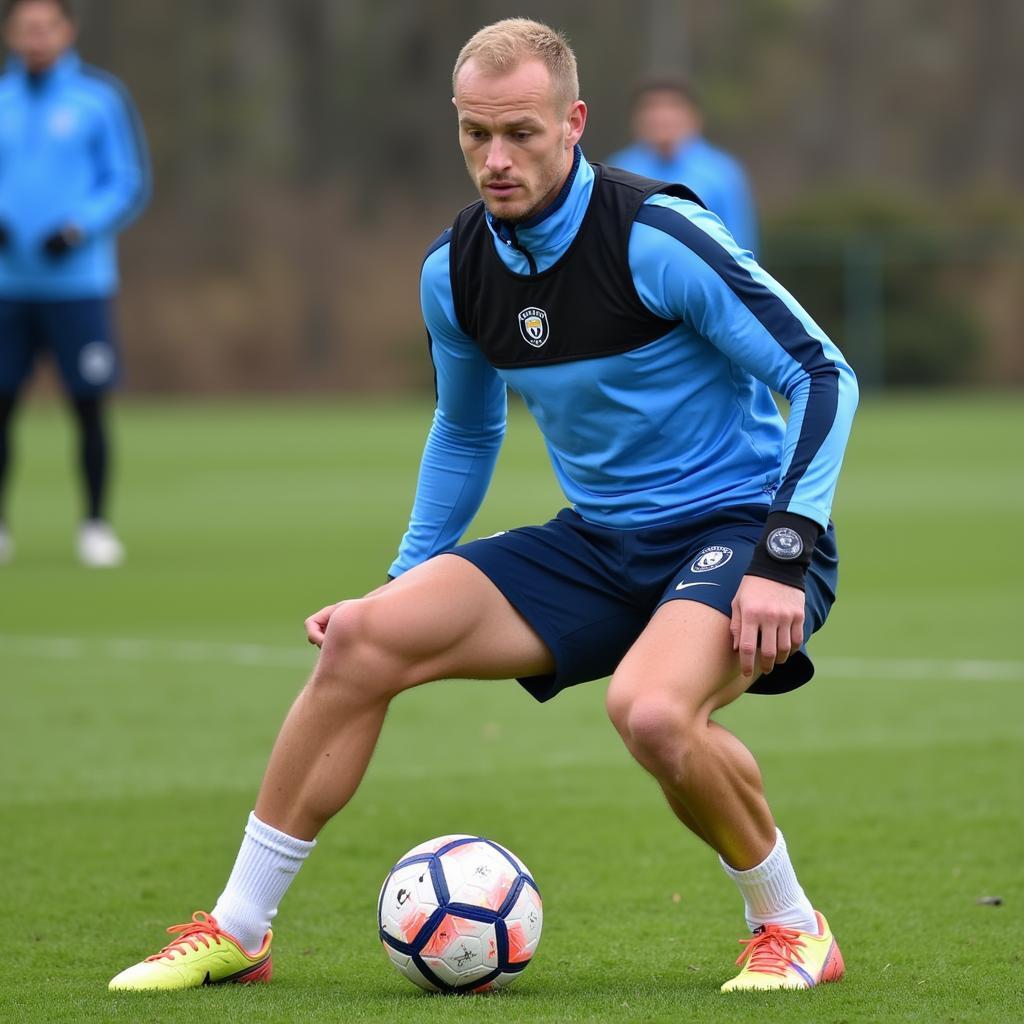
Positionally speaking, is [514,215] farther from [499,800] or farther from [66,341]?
[66,341]

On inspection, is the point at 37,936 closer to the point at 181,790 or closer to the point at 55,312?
the point at 181,790

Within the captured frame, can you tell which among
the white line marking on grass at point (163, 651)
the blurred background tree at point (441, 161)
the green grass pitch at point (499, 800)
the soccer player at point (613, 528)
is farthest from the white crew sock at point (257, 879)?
the blurred background tree at point (441, 161)

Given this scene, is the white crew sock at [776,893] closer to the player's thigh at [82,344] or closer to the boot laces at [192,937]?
the boot laces at [192,937]

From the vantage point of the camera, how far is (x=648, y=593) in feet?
13.9

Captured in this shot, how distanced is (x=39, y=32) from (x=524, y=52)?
725 cm

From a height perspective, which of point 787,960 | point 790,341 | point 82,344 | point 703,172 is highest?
point 790,341

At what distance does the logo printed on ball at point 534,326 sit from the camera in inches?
167

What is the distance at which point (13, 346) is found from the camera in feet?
35.9

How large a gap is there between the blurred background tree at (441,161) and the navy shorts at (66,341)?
73.5ft

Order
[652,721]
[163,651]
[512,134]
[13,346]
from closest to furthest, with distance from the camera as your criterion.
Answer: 1. [652,721]
2. [512,134]
3. [163,651]
4. [13,346]

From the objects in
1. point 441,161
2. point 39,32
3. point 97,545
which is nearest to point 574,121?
point 39,32

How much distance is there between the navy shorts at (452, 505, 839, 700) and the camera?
165 inches

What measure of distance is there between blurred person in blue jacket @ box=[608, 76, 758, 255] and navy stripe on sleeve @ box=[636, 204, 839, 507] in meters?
7.76

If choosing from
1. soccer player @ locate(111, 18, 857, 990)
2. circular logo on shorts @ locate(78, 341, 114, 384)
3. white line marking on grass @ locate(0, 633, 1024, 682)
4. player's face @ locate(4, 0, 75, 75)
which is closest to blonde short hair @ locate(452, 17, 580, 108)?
soccer player @ locate(111, 18, 857, 990)
